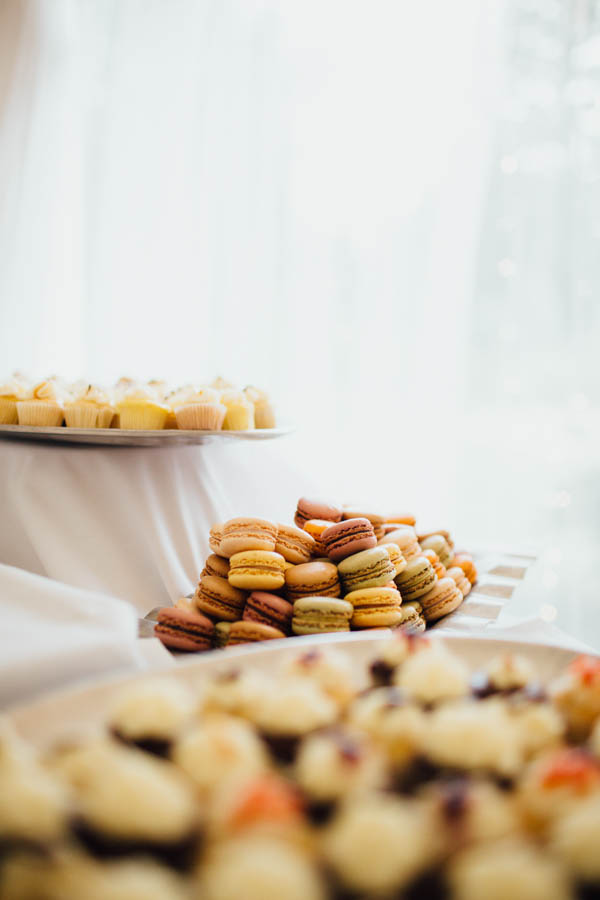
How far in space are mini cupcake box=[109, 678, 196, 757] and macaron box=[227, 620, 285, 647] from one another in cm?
38

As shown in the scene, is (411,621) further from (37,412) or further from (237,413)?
(37,412)

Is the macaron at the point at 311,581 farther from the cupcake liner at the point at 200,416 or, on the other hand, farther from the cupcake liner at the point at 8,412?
the cupcake liner at the point at 8,412

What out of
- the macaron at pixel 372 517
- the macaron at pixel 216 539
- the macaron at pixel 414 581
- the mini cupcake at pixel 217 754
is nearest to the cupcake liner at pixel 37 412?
the macaron at pixel 216 539

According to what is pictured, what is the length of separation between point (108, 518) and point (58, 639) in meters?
0.62

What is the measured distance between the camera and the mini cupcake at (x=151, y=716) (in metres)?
0.35

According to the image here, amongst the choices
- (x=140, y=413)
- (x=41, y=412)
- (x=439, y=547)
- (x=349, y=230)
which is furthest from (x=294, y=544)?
(x=349, y=230)

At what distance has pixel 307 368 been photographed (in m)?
2.99

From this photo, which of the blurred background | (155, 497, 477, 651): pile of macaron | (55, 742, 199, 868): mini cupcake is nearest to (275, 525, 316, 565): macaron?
(155, 497, 477, 651): pile of macaron

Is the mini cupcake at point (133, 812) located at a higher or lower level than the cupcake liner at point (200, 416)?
lower

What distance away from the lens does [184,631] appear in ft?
2.63

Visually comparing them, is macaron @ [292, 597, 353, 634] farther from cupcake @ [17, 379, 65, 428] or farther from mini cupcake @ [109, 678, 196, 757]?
cupcake @ [17, 379, 65, 428]

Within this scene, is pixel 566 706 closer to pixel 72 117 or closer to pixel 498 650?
pixel 498 650

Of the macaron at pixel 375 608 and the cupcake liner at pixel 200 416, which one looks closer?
the macaron at pixel 375 608

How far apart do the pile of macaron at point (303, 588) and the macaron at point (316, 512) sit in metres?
0.03
